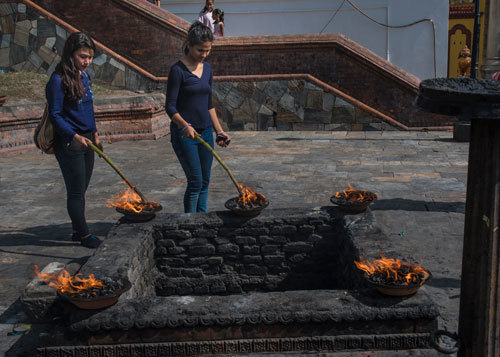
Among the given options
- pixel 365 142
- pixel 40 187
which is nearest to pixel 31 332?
pixel 40 187

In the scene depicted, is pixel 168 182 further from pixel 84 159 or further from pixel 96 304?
pixel 96 304

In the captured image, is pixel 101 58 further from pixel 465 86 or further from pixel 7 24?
pixel 465 86

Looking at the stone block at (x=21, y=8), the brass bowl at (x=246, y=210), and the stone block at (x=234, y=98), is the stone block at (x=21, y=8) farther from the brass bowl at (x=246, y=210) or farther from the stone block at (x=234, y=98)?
the brass bowl at (x=246, y=210)

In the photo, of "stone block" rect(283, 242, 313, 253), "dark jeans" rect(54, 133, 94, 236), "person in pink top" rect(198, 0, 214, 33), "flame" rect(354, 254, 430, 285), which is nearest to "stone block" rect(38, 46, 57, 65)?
"person in pink top" rect(198, 0, 214, 33)

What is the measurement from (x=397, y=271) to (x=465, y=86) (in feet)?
5.19

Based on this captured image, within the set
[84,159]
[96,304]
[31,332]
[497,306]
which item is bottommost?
[31,332]

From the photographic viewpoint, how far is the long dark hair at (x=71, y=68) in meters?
4.93

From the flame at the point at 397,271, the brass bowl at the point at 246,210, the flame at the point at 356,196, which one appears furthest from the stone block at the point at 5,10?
the flame at the point at 397,271

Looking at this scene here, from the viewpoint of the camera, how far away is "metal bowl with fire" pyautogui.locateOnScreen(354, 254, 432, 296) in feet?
11.0

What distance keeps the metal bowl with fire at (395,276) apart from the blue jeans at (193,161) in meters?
2.05

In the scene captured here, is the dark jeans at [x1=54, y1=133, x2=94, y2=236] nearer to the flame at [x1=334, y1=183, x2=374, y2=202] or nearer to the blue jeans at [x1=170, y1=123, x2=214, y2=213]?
the blue jeans at [x1=170, y1=123, x2=214, y2=213]

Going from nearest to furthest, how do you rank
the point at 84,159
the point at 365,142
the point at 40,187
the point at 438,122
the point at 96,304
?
the point at 96,304
the point at 84,159
the point at 40,187
the point at 365,142
the point at 438,122

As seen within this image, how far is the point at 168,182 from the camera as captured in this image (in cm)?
835

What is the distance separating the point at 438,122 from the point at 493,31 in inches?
84.7
